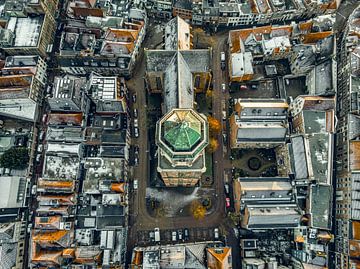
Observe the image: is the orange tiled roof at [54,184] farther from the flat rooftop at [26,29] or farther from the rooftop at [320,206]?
the rooftop at [320,206]

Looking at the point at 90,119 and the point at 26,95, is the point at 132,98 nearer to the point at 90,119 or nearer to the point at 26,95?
the point at 90,119

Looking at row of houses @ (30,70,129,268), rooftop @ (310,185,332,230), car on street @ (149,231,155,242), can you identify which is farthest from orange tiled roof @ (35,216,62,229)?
rooftop @ (310,185,332,230)

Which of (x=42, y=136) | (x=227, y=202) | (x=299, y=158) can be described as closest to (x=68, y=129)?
(x=42, y=136)

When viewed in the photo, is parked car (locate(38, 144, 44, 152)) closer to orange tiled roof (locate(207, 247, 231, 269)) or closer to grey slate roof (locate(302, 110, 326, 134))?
orange tiled roof (locate(207, 247, 231, 269))

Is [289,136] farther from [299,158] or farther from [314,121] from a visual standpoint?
[314,121]

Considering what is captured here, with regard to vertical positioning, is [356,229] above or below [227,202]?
below
